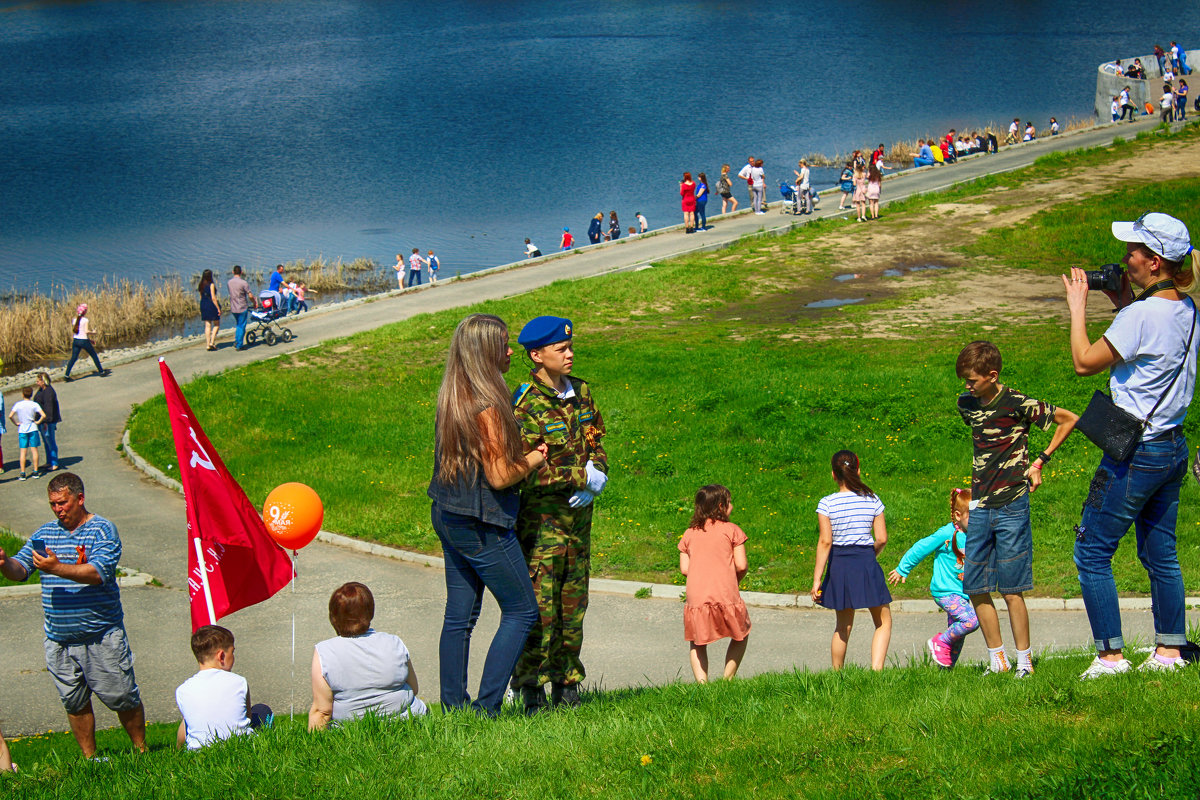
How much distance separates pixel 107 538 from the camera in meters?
7.44

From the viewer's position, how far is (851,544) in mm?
7715

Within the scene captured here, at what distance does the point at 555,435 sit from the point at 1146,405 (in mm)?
2988

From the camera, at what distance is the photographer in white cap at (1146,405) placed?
5.36 metres

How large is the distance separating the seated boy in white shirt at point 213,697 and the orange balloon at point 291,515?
1.48m

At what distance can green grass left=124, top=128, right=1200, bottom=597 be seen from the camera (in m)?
12.2

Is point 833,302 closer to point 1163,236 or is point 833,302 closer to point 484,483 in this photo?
point 1163,236

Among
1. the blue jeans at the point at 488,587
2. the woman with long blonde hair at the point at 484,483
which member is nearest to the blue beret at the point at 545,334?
the woman with long blonde hair at the point at 484,483

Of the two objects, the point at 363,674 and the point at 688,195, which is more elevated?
the point at 688,195

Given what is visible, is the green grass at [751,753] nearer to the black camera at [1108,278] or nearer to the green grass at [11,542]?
the black camera at [1108,278]

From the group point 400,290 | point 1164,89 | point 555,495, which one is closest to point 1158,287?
point 555,495

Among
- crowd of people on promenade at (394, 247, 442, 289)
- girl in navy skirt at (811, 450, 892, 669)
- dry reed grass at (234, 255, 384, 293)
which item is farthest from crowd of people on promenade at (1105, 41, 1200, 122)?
girl in navy skirt at (811, 450, 892, 669)

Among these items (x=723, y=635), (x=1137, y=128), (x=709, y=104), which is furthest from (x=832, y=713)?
(x=709, y=104)

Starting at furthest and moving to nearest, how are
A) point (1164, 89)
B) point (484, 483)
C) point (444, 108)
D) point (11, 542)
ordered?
point (444, 108) → point (1164, 89) → point (11, 542) → point (484, 483)

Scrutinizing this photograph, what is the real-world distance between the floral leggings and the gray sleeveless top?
369 cm
